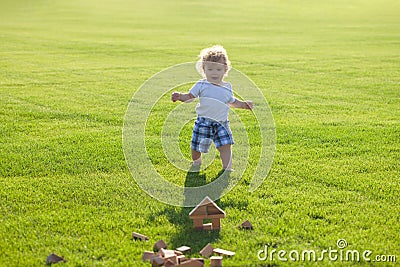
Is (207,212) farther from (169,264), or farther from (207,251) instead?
(169,264)

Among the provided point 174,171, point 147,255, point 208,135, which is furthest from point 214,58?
point 147,255

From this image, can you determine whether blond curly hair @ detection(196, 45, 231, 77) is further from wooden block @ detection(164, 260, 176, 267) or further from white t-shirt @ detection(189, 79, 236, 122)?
wooden block @ detection(164, 260, 176, 267)

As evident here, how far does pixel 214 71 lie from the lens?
641 cm

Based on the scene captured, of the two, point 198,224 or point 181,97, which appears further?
point 181,97

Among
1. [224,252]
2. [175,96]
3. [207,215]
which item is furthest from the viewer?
[175,96]

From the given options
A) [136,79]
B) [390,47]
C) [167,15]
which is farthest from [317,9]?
[136,79]

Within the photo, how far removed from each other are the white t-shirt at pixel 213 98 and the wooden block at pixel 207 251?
245cm

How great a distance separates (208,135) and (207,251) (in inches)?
97.1

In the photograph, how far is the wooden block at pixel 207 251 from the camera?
14.3 ft

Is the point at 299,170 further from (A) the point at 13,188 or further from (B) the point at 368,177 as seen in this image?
(A) the point at 13,188

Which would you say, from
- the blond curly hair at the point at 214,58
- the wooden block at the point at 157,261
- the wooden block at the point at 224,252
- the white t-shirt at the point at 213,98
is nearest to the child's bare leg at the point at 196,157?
the white t-shirt at the point at 213,98

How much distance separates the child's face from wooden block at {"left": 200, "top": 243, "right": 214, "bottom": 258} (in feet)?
8.29

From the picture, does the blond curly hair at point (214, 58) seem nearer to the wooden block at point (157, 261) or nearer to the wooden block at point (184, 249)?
the wooden block at point (184, 249)

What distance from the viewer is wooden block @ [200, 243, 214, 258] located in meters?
4.35
